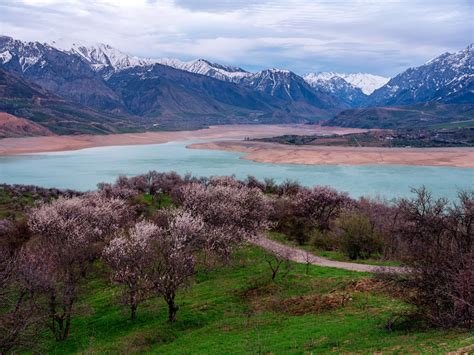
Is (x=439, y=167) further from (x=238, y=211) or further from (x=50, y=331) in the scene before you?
(x=50, y=331)

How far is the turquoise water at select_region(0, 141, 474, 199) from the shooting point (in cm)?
8562

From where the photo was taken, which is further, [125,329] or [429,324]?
[125,329]

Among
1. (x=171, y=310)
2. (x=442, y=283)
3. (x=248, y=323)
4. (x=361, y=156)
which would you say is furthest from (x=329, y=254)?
(x=361, y=156)

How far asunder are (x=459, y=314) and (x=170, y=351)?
12.1m

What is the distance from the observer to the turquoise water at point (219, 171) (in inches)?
3371

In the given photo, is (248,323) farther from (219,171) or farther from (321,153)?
(321,153)

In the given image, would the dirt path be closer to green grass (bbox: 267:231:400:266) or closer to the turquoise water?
green grass (bbox: 267:231:400:266)

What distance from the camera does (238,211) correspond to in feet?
128

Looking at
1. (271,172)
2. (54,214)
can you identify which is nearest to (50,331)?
(54,214)

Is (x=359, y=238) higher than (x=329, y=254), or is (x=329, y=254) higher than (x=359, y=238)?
(x=359, y=238)

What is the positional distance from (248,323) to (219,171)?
81972 millimetres

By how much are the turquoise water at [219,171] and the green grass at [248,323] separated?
49.9m

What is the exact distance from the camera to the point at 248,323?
23.5 m

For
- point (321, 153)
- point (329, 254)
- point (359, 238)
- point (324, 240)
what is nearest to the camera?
point (359, 238)
